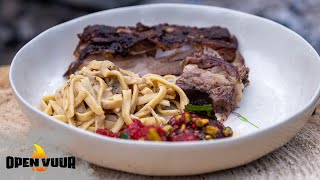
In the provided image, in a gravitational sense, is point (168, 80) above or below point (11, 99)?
above

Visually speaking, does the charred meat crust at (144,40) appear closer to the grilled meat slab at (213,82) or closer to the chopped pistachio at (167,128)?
the grilled meat slab at (213,82)

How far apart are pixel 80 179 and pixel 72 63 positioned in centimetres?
161

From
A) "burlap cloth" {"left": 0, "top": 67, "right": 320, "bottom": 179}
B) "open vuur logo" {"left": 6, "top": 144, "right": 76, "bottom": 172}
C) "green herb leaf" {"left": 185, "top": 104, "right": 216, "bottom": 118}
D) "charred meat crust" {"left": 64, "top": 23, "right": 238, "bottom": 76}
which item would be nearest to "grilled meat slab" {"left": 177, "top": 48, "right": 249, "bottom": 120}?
"green herb leaf" {"left": 185, "top": 104, "right": 216, "bottom": 118}

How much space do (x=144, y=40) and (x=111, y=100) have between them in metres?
1.11

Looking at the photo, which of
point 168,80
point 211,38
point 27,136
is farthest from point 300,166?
point 27,136

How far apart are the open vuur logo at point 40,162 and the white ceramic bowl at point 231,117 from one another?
0.23 metres

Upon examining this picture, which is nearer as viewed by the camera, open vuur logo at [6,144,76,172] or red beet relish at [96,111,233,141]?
red beet relish at [96,111,233,141]

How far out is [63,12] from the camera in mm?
Result: 8656

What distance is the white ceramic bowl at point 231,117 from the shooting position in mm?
3424

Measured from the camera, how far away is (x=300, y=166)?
389 cm

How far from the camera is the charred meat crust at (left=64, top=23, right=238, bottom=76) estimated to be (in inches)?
202

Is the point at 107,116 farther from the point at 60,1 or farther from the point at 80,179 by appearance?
the point at 60,1

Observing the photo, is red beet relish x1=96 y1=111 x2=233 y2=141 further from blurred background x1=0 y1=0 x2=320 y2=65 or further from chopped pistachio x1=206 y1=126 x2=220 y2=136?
blurred background x1=0 y1=0 x2=320 y2=65

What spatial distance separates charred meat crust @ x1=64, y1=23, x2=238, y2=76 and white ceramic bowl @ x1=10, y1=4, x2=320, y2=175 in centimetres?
27
